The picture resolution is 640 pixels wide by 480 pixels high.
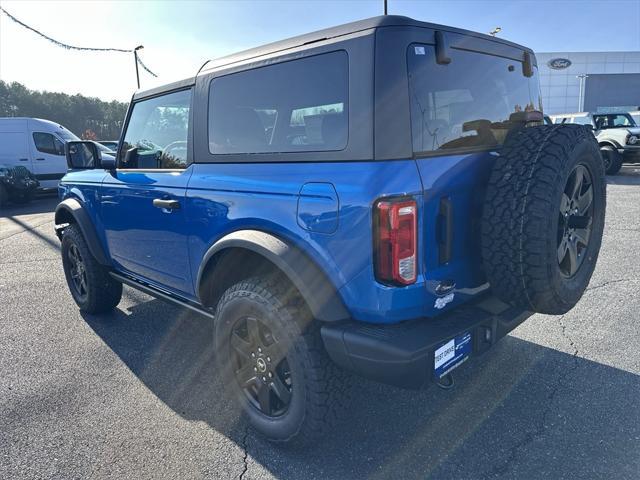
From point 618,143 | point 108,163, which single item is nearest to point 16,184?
point 108,163

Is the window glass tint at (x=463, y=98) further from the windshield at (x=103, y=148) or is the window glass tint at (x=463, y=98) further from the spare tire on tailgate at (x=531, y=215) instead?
the windshield at (x=103, y=148)

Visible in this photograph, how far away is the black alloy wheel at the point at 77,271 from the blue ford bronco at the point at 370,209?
6.28 feet

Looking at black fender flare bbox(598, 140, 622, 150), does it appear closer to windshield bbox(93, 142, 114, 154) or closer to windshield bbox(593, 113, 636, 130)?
windshield bbox(593, 113, 636, 130)

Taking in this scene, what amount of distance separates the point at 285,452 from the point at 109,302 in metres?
2.59

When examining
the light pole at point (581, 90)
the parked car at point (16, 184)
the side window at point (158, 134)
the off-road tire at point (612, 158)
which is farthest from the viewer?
the light pole at point (581, 90)

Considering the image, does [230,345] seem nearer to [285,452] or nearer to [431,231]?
[285,452]

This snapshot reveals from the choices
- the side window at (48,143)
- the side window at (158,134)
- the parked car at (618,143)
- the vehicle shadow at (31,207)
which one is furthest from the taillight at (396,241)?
the side window at (48,143)

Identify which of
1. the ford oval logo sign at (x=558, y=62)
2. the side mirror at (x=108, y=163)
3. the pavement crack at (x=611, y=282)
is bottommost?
the pavement crack at (x=611, y=282)

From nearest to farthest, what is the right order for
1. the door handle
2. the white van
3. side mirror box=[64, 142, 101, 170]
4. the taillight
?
1. the taillight
2. the door handle
3. side mirror box=[64, 142, 101, 170]
4. the white van

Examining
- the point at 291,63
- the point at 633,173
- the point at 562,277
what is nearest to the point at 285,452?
the point at 562,277

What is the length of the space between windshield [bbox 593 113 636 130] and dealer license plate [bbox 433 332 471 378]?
51.3 feet

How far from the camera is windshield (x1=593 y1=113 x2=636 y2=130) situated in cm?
1468

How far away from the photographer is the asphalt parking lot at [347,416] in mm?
2266

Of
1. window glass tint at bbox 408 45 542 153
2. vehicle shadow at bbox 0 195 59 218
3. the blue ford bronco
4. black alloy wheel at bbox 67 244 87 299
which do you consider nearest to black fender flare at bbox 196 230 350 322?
the blue ford bronco
